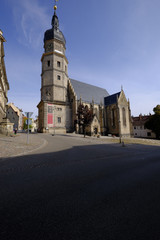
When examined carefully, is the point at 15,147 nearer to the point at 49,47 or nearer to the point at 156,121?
the point at 49,47

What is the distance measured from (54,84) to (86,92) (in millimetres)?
11815

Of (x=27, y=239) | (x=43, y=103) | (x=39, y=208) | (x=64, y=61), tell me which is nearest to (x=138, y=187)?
(x=39, y=208)

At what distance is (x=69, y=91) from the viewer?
3453cm

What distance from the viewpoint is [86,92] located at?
3891cm

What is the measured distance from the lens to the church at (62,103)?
98.6 ft

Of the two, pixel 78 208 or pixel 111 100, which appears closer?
pixel 78 208

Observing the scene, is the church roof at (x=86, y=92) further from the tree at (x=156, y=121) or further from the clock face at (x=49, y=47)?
the tree at (x=156, y=121)

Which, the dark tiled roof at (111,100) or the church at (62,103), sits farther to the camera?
the dark tiled roof at (111,100)

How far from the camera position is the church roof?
36.1m

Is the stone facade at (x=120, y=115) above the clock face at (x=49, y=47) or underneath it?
underneath

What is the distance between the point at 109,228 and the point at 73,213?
1.95 ft

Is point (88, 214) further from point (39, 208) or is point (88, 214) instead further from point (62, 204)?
point (39, 208)

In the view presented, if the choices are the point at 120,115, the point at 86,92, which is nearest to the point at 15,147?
the point at 120,115

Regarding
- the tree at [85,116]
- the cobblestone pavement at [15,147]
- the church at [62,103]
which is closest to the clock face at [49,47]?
the church at [62,103]
